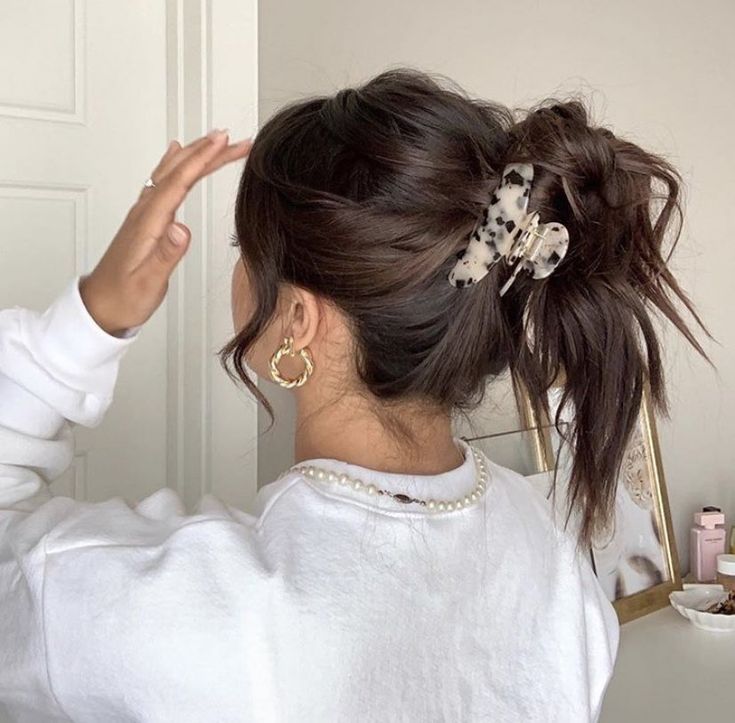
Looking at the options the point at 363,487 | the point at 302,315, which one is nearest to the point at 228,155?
the point at 302,315

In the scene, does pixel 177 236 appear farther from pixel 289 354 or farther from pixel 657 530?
pixel 657 530

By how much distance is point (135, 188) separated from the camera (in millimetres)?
1365

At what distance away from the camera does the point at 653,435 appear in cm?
168

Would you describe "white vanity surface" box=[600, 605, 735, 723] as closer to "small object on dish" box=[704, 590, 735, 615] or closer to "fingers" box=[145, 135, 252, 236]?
"small object on dish" box=[704, 590, 735, 615]

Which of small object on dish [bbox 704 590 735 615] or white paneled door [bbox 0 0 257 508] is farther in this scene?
small object on dish [bbox 704 590 735 615]

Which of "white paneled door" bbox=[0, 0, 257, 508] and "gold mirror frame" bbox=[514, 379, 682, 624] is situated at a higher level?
"white paneled door" bbox=[0, 0, 257, 508]

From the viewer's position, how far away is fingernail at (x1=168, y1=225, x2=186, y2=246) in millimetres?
812

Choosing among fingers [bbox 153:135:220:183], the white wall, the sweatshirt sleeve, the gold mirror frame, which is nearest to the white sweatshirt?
the sweatshirt sleeve

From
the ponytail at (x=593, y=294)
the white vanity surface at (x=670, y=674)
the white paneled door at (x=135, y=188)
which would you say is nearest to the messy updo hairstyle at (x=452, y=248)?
the ponytail at (x=593, y=294)

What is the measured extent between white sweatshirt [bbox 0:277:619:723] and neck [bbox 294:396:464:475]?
22 millimetres

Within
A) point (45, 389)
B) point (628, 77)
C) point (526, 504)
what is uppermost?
point (628, 77)

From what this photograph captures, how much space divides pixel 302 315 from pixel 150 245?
0.14 meters

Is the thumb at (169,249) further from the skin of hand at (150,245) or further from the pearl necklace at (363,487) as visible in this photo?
the pearl necklace at (363,487)

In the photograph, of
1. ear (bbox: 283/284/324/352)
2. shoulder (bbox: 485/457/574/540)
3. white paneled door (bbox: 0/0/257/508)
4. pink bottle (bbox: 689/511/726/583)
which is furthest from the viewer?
pink bottle (bbox: 689/511/726/583)
